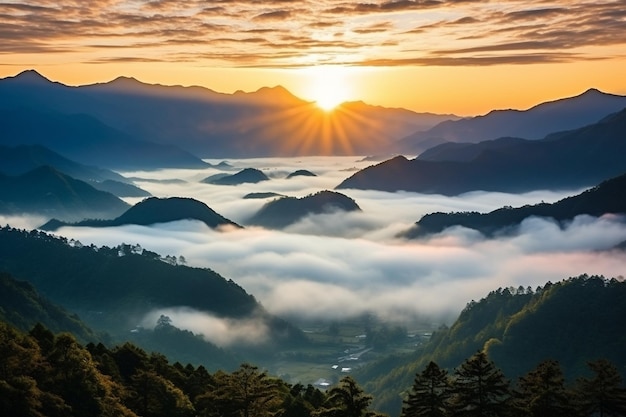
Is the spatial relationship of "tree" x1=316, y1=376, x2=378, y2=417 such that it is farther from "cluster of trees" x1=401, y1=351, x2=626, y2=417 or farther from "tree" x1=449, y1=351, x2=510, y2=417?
"tree" x1=449, y1=351, x2=510, y2=417

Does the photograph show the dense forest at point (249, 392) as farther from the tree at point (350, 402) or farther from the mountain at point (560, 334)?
the mountain at point (560, 334)

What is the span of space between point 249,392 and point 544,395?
20715mm

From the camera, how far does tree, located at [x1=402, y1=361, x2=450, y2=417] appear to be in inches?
1983

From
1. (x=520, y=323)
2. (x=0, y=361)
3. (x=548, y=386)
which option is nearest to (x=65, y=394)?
(x=0, y=361)

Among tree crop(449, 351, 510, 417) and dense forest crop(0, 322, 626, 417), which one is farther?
dense forest crop(0, 322, 626, 417)

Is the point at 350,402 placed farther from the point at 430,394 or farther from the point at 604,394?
the point at 604,394

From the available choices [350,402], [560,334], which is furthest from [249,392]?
[560,334]

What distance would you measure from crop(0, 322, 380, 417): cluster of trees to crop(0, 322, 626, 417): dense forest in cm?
7

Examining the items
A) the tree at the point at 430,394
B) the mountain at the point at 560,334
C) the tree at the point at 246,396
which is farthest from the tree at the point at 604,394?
the mountain at the point at 560,334

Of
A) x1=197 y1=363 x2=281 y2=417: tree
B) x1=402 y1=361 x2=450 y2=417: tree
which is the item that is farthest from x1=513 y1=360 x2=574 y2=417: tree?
x1=197 y1=363 x2=281 y2=417: tree

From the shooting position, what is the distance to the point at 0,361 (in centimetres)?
5638

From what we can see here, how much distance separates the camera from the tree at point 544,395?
4847cm

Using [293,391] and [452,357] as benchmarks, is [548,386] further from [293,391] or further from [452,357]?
[452,357]

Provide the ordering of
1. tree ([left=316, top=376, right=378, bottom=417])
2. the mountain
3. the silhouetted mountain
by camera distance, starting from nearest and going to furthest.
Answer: tree ([left=316, top=376, right=378, bottom=417]) → the mountain → the silhouetted mountain
